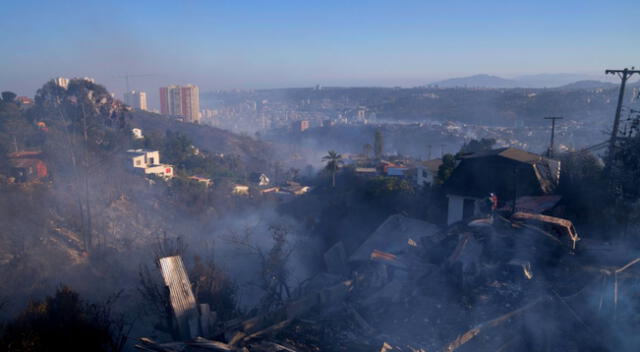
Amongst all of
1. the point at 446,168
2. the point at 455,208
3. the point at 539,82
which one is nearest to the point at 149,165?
the point at 446,168

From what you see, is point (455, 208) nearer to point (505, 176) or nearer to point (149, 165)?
point (505, 176)

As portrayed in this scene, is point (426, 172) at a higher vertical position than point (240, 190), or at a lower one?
higher

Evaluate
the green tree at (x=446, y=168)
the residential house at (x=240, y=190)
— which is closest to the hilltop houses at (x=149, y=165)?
the residential house at (x=240, y=190)

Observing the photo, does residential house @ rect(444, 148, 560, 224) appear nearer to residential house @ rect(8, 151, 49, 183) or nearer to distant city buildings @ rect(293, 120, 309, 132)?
residential house @ rect(8, 151, 49, 183)

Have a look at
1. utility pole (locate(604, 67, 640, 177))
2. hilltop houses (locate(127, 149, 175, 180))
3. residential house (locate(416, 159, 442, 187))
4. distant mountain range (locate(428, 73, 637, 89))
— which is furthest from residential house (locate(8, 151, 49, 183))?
distant mountain range (locate(428, 73, 637, 89))

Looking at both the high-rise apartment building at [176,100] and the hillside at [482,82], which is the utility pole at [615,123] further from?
the hillside at [482,82]

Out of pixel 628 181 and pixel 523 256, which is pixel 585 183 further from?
pixel 523 256
